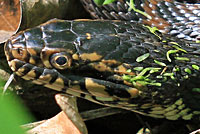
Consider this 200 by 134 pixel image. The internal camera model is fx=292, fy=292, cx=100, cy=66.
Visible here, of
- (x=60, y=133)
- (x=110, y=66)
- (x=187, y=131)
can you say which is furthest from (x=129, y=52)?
(x=187, y=131)

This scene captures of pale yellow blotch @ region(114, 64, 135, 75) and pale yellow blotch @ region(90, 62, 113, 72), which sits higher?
pale yellow blotch @ region(90, 62, 113, 72)

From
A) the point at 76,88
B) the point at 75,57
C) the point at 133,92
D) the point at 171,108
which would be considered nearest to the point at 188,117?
the point at 171,108

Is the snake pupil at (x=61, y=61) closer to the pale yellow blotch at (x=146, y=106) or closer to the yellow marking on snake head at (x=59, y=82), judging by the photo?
the yellow marking on snake head at (x=59, y=82)

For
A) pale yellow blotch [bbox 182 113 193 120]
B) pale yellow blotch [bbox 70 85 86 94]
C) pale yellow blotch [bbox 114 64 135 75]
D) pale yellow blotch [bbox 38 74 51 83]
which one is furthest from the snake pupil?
pale yellow blotch [bbox 182 113 193 120]

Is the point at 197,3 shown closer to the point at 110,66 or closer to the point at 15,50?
the point at 110,66

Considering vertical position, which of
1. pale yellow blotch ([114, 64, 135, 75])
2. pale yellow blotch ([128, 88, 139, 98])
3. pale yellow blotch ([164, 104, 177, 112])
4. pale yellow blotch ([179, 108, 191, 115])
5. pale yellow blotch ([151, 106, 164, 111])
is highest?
pale yellow blotch ([114, 64, 135, 75])

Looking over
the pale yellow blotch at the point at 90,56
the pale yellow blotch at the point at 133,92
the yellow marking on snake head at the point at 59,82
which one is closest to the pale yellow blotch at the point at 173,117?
the pale yellow blotch at the point at 133,92

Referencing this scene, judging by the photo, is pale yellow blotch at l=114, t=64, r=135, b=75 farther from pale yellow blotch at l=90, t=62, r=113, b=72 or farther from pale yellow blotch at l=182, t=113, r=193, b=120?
pale yellow blotch at l=182, t=113, r=193, b=120

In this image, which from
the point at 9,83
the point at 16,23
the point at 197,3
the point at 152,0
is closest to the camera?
the point at 9,83
